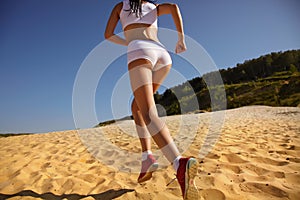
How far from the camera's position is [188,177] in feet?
3.94

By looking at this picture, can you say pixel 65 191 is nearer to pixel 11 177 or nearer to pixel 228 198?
pixel 11 177

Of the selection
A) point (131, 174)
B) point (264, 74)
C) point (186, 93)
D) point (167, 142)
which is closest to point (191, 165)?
point (167, 142)

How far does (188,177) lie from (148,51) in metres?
0.95

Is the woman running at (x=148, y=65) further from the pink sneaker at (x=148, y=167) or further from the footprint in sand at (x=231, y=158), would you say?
the footprint in sand at (x=231, y=158)

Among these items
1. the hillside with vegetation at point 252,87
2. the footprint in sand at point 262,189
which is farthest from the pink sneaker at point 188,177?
the hillside with vegetation at point 252,87

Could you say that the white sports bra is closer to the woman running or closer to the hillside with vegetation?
the woman running

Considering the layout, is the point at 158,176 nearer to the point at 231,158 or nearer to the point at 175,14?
the point at 231,158

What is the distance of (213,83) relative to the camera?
36.2 m

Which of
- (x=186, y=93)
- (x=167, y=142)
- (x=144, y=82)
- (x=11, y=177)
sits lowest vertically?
(x=11, y=177)

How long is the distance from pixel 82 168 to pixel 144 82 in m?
1.76

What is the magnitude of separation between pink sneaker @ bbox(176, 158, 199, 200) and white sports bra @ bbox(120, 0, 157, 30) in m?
1.16

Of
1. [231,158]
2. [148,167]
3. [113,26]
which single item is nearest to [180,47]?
[113,26]

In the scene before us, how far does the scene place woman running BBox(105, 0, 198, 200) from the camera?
1275 mm

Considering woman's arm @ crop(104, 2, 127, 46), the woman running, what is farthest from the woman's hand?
woman's arm @ crop(104, 2, 127, 46)
